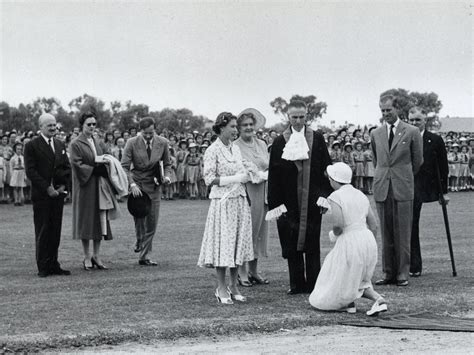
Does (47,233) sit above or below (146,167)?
below

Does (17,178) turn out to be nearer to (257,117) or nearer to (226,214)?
(257,117)

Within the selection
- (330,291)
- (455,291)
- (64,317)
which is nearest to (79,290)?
(64,317)

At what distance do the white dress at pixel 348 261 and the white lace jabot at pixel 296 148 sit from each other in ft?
3.46

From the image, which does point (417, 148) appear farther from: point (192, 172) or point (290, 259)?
point (192, 172)

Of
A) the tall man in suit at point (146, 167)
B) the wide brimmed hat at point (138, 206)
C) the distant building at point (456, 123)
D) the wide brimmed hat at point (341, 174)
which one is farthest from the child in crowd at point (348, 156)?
the distant building at point (456, 123)

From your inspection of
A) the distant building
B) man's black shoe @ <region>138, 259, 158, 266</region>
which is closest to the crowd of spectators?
man's black shoe @ <region>138, 259, 158, 266</region>

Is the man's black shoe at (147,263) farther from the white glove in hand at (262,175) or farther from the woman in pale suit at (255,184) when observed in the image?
the white glove in hand at (262,175)

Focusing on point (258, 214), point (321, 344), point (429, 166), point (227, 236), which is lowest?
point (321, 344)

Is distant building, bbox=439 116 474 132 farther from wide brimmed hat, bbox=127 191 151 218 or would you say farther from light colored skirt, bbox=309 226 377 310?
light colored skirt, bbox=309 226 377 310

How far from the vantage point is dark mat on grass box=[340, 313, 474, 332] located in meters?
6.87

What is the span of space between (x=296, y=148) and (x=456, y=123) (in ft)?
293

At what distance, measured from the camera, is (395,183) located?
10000 millimetres

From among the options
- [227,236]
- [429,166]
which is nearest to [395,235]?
[429,166]

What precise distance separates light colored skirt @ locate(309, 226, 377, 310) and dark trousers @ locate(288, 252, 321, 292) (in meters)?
1.00
